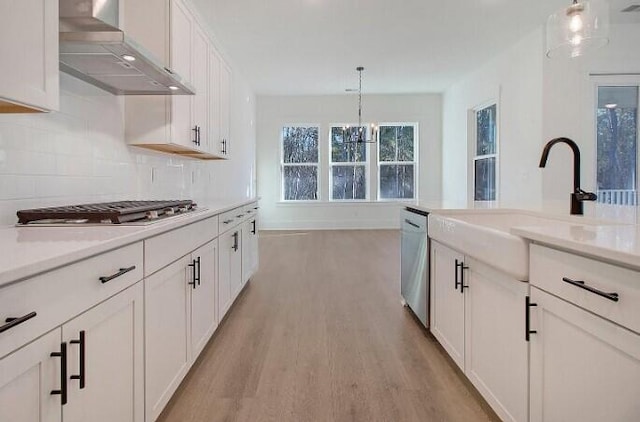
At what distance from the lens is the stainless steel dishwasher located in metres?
2.80

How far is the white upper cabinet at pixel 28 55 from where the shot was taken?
4.09 ft

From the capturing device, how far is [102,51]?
1800 millimetres

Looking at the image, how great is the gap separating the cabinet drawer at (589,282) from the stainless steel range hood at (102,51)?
178cm

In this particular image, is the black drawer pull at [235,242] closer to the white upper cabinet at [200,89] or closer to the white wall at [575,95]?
the white upper cabinet at [200,89]

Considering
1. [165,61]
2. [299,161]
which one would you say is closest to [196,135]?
[165,61]

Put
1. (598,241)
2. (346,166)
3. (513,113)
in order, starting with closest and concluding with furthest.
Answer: (598,241)
(513,113)
(346,166)

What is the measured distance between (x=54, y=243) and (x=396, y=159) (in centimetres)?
855


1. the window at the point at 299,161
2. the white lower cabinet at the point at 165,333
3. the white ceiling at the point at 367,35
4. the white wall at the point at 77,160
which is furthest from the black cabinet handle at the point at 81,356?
the window at the point at 299,161

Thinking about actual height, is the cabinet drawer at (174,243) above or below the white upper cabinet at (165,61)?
below

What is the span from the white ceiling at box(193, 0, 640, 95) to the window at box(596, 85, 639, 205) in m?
1.20

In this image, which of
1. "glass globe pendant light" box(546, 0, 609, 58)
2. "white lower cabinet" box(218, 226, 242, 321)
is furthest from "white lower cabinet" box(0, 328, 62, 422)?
"glass globe pendant light" box(546, 0, 609, 58)

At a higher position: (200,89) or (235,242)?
(200,89)

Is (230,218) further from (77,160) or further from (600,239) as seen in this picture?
(600,239)

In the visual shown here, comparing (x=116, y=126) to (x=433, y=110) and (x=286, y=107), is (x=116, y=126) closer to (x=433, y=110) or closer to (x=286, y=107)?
(x=286, y=107)
